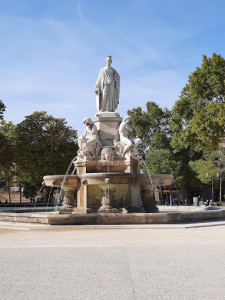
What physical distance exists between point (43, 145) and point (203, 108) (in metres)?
18.2

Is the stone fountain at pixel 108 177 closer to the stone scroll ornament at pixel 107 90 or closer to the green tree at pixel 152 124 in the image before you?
the stone scroll ornament at pixel 107 90

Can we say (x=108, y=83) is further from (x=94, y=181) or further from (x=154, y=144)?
(x=154, y=144)

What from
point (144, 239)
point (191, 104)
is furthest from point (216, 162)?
point (144, 239)

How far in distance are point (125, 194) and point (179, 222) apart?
2.87 meters

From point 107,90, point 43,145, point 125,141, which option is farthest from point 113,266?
point 43,145

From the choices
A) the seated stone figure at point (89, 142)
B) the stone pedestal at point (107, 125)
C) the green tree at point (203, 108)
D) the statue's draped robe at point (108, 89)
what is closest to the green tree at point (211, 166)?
the green tree at point (203, 108)

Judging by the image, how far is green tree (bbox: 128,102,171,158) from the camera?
176 ft

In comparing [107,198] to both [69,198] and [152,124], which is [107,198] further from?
[152,124]

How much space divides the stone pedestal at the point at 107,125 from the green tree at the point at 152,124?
35799 millimetres

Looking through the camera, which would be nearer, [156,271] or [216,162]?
[156,271]

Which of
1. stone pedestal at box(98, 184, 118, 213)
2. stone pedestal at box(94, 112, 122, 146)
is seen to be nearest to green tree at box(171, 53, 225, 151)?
stone pedestal at box(94, 112, 122, 146)

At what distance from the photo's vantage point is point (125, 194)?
52.0 feet

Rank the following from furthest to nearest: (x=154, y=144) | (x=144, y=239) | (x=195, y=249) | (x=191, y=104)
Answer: (x=154, y=144)
(x=191, y=104)
(x=144, y=239)
(x=195, y=249)

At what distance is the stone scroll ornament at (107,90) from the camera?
60.0 ft
